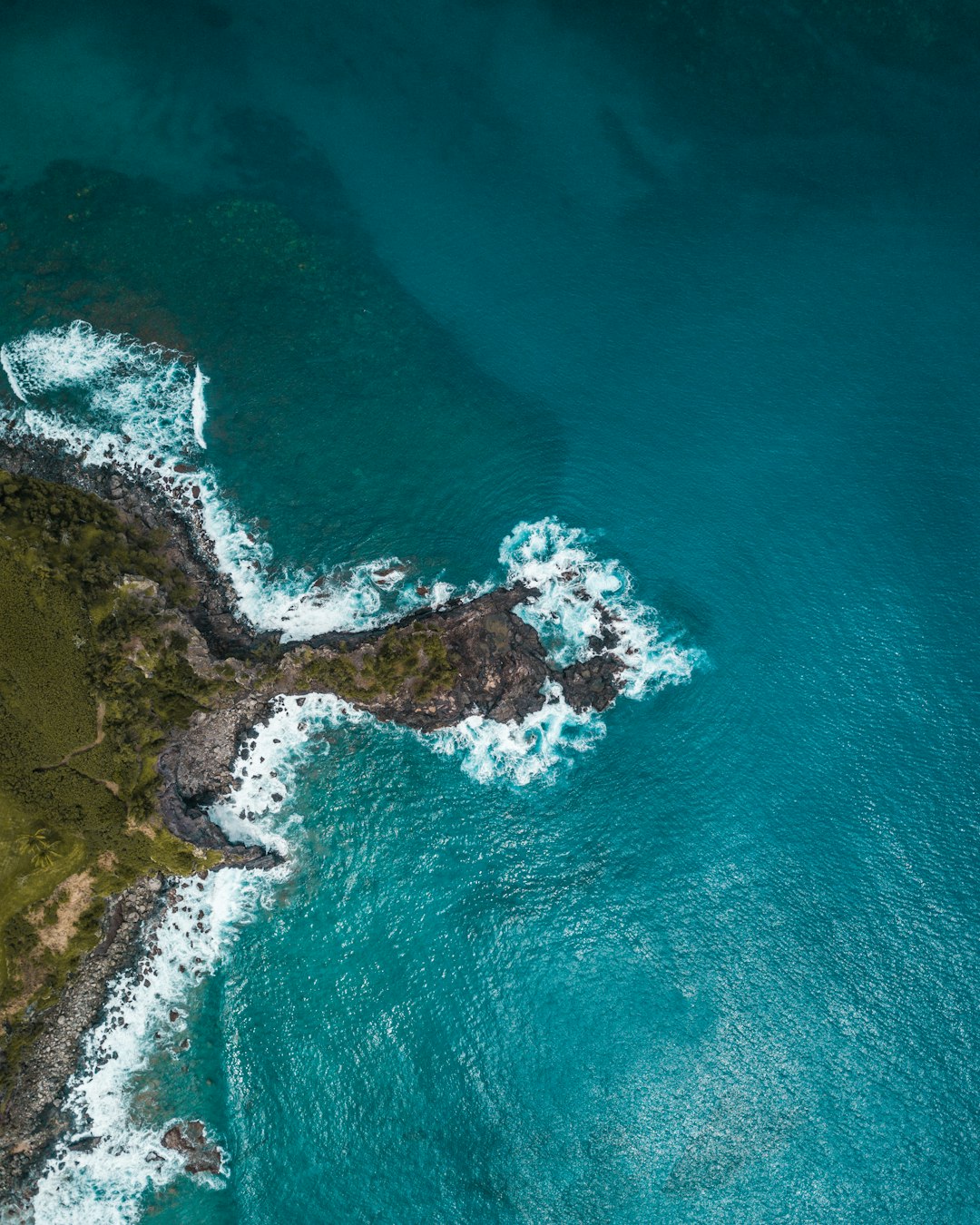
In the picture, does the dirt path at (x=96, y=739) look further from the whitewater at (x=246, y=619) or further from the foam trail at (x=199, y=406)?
the foam trail at (x=199, y=406)

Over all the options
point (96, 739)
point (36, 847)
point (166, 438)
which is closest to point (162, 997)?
point (36, 847)

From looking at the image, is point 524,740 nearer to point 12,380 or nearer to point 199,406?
point 199,406

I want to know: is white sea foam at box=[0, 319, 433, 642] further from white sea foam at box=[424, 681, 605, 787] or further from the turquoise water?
white sea foam at box=[424, 681, 605, 787]

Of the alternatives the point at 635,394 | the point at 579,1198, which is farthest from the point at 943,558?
the point at 579,1198

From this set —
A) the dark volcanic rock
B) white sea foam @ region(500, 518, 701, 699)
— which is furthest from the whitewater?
the dark volcanic rock

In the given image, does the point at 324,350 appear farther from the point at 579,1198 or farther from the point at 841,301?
the point at 579,1198
